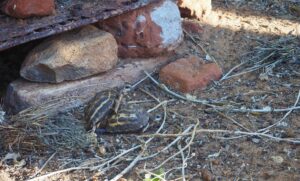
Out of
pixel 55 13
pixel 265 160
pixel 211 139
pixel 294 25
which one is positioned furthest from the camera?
pixel 294 25

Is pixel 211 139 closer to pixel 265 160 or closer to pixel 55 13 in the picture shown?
pixel 265 160

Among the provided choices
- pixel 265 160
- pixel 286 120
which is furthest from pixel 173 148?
pixel 286 120

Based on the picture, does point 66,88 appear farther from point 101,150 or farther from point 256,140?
point 256,140

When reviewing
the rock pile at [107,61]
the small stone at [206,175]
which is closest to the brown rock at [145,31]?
the rock pile at [107,61]

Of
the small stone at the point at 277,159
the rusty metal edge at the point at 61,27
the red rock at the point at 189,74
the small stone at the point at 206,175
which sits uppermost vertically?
the rusty metal edge at the point at 61,27

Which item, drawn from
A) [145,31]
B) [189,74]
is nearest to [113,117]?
[189,74]

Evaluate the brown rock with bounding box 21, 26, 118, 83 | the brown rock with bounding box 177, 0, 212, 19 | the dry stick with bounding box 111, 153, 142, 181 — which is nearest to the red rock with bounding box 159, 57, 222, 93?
the brown rock with bounding box 21, 26, 118, 83

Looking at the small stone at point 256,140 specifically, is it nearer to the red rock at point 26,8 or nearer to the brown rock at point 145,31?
the brown rock at point 145,31
